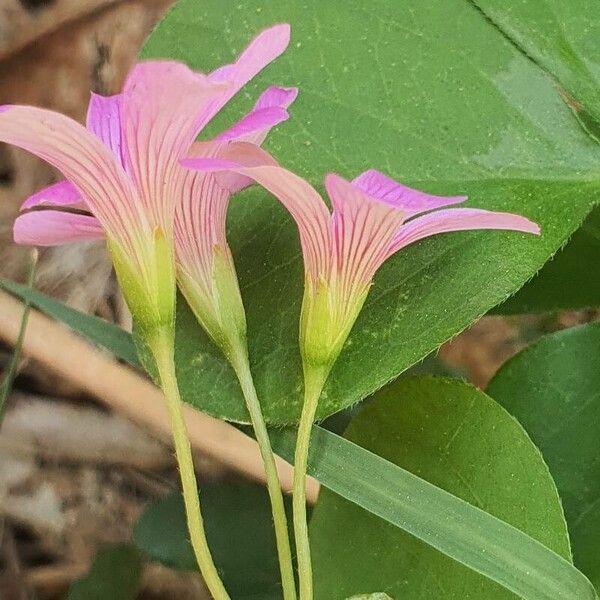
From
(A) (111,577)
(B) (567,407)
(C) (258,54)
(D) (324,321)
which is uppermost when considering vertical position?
(C) (258,54)

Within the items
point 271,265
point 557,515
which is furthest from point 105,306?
point 557,515

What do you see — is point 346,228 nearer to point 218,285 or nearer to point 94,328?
point 218,285

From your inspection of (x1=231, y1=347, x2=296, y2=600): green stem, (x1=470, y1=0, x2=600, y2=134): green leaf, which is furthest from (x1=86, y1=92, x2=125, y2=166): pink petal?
(x1=470, y1=0, x2=600, y2=134): green leaf

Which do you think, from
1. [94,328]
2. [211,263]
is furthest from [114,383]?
[211,263]

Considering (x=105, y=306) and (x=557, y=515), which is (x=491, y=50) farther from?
(x=105, y=306)

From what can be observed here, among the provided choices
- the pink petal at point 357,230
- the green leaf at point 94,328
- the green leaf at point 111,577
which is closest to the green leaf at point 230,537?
the green leaf at point 111,577

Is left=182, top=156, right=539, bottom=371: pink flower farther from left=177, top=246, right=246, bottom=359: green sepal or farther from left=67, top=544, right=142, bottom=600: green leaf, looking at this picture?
left=67, top=544, right=142, bottom=600: green leaf

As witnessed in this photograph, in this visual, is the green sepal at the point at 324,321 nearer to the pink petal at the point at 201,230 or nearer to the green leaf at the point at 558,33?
the pink petal at the point at 201,230

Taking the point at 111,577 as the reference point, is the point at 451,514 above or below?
above
